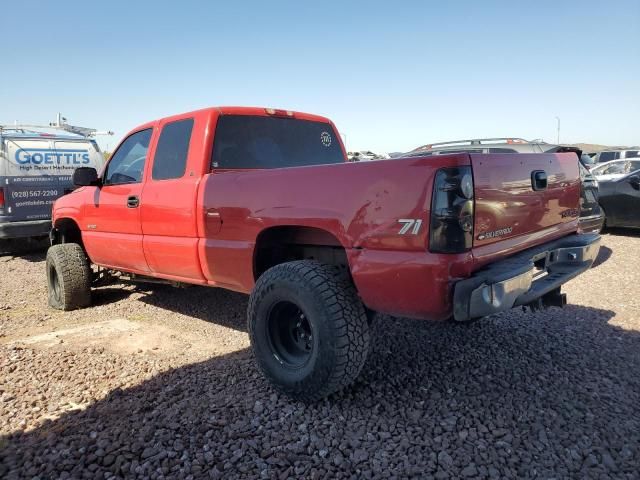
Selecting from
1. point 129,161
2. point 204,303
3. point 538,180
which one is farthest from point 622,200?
point 129,161

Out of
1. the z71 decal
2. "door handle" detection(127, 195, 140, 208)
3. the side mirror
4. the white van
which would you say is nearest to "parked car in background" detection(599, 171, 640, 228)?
the z71 decal

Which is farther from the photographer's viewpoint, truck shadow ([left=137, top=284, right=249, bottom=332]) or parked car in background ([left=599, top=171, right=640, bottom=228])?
parked car in background ([left=599, top=171, right=640, bottom=228])

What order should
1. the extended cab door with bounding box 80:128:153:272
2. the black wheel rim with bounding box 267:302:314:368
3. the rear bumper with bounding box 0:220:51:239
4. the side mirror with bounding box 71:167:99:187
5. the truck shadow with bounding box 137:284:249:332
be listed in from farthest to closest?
the rear bumper with bounding box 0:220:51:239 → the truck shadow with bounding box 137:284:249:332 → the side mirror with bounding box 71:167:99:187 → the extended cab door with bounding box 80:128:153:272 → the black wheel rim with bounding box 267:302:314:368

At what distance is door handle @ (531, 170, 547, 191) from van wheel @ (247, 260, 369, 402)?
1.24 meters

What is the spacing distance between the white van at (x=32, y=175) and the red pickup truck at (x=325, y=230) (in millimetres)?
3996

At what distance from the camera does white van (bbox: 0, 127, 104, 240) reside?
7.48 meters

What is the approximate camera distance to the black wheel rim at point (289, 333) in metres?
2.93

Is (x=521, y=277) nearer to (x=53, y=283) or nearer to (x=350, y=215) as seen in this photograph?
(x=350, y=215)

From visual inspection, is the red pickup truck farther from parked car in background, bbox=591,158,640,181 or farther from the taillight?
parked car in background, bbox=591,158,640,181

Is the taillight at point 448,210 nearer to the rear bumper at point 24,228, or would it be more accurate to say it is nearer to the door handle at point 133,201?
the door handle at point 133,201

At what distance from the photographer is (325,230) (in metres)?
2.71

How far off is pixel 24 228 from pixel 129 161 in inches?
167

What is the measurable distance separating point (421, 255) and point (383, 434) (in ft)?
3.19

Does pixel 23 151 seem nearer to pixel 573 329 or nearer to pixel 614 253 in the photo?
pixel 573 329
